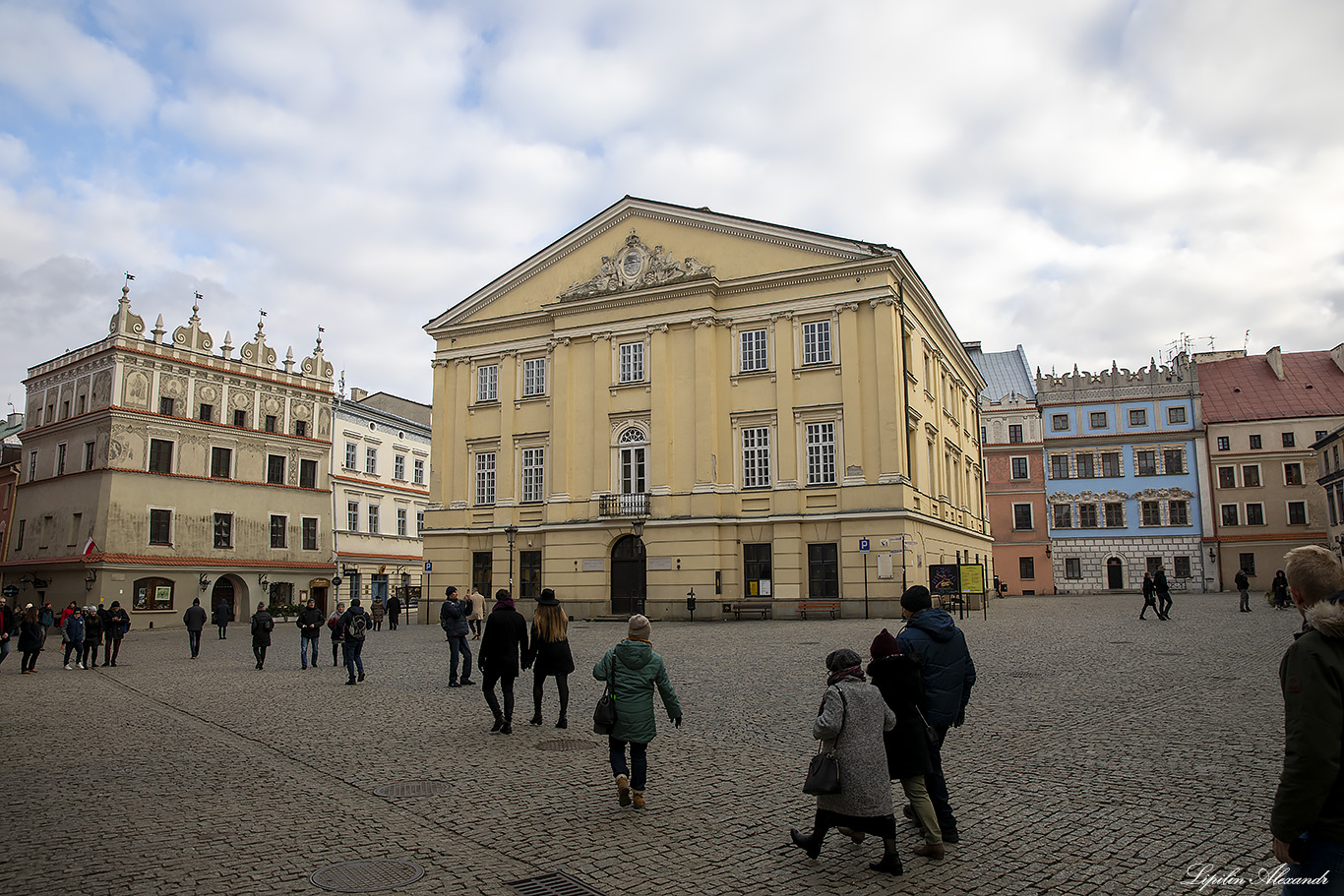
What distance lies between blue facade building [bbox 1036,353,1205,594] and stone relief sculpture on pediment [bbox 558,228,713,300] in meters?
36.4

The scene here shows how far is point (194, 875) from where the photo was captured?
644cm

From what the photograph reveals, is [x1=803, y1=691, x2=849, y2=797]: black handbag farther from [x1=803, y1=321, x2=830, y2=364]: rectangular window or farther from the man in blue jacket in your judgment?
[x1=803, y1=321, x2=830, y2=364]: rectangular window

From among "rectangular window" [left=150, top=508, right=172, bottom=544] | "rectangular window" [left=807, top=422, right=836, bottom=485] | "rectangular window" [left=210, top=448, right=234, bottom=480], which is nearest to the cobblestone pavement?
"rectangular window" [left=807, top=422, right=836, bottom=485]

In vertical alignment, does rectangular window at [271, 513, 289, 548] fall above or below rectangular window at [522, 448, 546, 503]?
below

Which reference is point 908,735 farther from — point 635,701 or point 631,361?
point 631,361

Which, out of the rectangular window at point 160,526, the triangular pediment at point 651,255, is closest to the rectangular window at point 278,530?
the rectangular window at point 160,526

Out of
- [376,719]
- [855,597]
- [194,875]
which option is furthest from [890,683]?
[855,597]

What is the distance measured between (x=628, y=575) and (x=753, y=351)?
11.1 meters

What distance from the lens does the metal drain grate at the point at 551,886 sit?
604cm

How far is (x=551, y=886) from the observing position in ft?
20.3

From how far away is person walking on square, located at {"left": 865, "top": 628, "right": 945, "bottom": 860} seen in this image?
6.61m

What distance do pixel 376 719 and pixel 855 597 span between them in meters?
25.5

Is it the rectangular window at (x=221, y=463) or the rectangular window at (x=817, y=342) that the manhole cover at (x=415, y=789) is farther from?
the rectangular window at (x=221, y=463)

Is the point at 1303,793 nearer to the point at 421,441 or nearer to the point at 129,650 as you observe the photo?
the point at 129,650
